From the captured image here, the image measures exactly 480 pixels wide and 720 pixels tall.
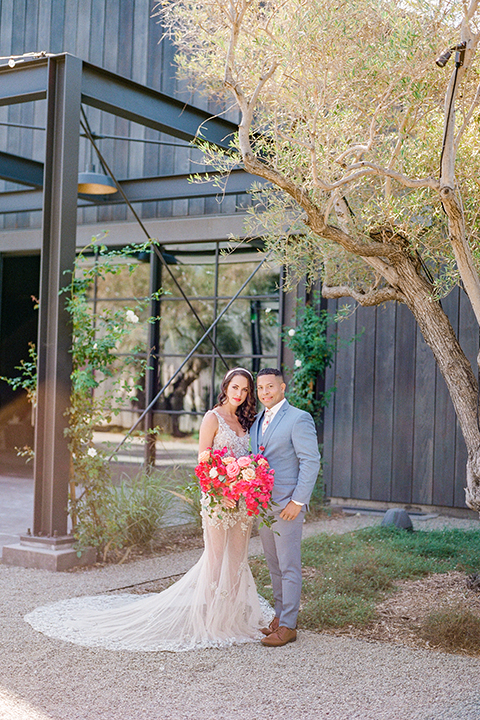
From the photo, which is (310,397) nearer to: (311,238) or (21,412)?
(311,238)

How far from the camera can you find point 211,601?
3.95m

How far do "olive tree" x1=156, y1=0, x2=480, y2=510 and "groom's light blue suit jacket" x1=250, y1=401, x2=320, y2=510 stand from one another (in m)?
1.20

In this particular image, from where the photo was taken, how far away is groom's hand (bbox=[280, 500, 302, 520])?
3795 millimetres

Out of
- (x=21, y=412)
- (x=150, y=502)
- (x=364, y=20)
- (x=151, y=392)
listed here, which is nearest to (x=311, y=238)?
(x=364, y=20)

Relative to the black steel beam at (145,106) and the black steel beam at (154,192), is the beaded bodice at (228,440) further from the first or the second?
the black steel beam at (154,192)

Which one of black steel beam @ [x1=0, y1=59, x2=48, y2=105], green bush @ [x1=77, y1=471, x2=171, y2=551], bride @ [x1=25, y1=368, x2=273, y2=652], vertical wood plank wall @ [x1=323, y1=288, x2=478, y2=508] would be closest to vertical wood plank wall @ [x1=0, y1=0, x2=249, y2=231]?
vertical wood plank wall @ [x1=323, y1=288, x2=478, y2=508]

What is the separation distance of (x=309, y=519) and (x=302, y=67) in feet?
15.3

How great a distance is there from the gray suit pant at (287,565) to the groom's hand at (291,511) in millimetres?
71

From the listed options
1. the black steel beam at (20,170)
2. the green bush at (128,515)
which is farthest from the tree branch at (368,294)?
the black steel beam at (20,170)

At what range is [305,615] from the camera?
4.24 m

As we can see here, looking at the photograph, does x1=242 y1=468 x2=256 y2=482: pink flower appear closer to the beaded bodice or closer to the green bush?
the beaded bodice

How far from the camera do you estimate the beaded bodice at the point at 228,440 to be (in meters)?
4.05

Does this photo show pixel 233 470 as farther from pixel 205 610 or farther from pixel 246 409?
pixel 205 610

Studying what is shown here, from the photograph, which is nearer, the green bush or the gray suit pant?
the gray suit pant
